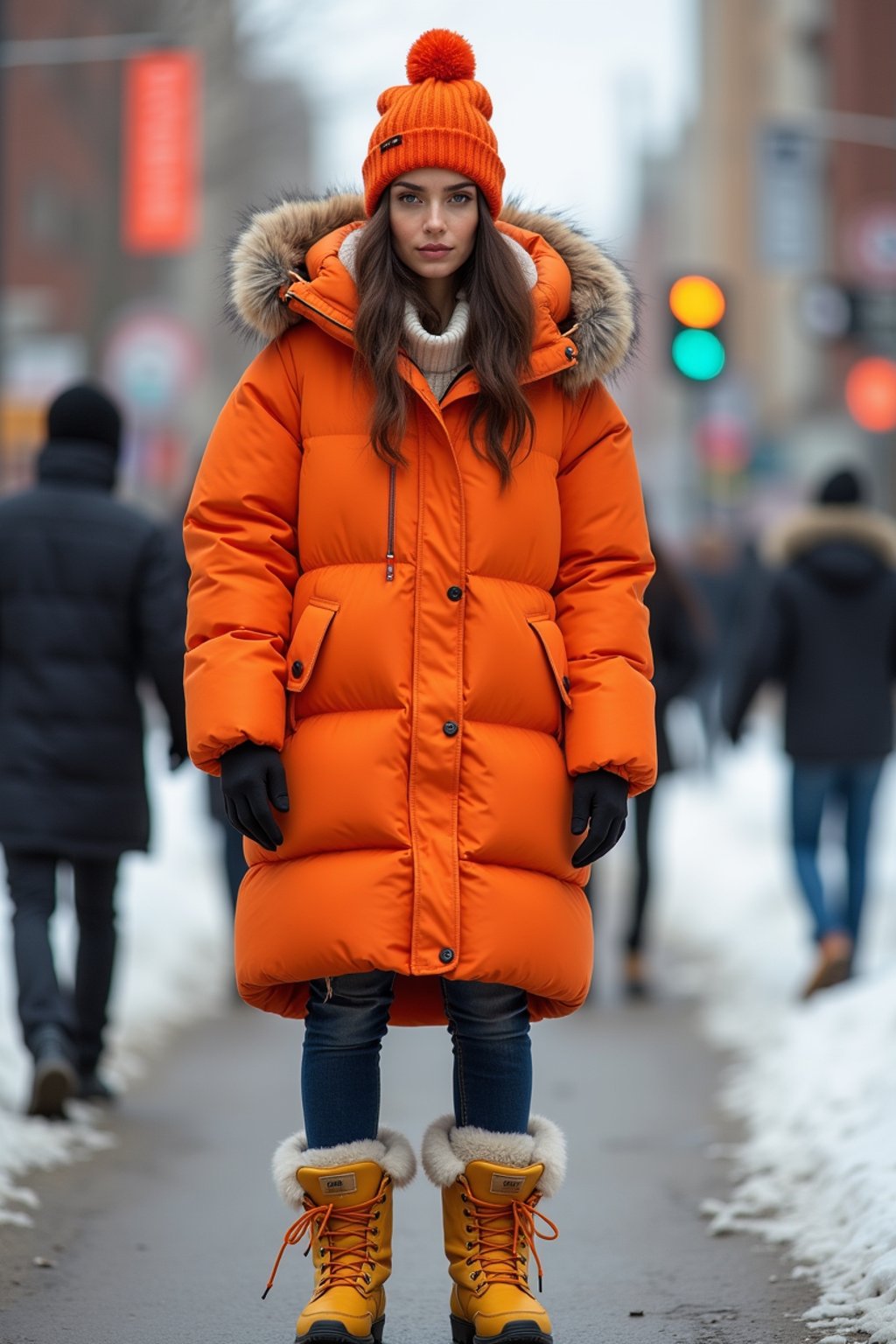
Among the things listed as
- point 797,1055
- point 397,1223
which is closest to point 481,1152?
point 397,1223

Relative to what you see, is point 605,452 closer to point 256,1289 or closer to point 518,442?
point 518,442

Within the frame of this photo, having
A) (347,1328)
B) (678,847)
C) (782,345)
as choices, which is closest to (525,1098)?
(347,1328)

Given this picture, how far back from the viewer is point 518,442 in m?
4.01

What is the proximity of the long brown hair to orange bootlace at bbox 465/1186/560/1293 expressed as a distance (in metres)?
1.31

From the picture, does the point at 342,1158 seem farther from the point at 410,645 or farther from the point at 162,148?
the point at 162,148

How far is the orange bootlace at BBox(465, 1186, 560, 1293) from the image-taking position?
401 centimetres

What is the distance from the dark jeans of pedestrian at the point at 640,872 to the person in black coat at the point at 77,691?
3.27 metres

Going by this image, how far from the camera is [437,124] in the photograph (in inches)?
159

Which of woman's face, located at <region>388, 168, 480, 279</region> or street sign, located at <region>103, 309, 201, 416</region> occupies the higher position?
street sign, located at <region>103, 309, 201, 416</region>

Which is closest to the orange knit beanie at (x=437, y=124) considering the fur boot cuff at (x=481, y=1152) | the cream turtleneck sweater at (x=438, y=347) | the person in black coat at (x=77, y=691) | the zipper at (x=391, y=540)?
the cream turtleneck sweater at (x=438, y=347)

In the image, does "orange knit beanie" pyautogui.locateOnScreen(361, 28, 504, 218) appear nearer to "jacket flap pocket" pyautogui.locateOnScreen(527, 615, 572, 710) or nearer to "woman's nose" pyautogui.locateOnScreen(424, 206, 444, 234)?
"woman's nose" pyautogui.locateOnScreen(424, 206, 444, 234)

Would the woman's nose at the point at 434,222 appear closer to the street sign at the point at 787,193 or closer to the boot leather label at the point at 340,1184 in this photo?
the boot leather label at the point at 340,1184

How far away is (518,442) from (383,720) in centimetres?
56

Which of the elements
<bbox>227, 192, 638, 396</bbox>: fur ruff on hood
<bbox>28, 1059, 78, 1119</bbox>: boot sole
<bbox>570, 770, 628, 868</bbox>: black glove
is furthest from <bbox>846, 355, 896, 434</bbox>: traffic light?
<bbox>570, 770, 628, 868</bbox>: black glove
